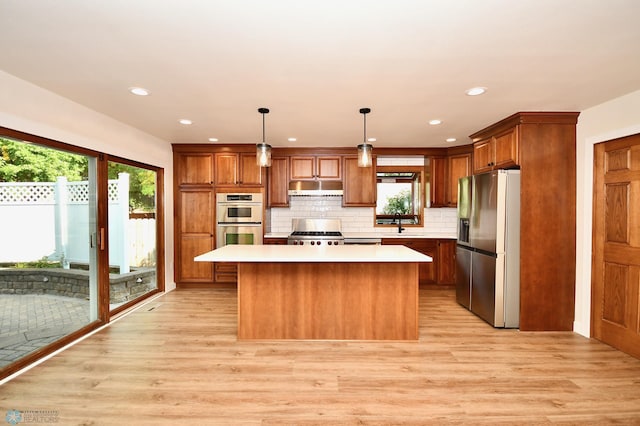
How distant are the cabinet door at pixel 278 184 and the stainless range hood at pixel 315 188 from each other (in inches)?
5.3

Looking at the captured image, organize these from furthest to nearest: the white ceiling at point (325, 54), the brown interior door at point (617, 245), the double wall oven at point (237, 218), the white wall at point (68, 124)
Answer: the double wall oven at point (237, 218)
the brown interior door at point (617, 245)
the white wall at point (68, 124)
the white ceiling at point (325, 54)

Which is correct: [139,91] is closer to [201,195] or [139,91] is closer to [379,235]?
[201,195]

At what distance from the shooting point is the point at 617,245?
284 centimetres

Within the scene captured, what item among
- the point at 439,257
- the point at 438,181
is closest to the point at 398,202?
the point at 438,181

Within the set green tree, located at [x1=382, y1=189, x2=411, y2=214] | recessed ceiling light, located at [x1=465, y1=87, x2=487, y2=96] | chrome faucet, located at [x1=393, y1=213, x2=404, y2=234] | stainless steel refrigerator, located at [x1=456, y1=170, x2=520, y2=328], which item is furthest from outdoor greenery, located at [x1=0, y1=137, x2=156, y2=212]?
stainless steel refrigerator, located at [x1=456, y1=170, x2=520, y2=328]

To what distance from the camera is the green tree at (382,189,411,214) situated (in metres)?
5.36

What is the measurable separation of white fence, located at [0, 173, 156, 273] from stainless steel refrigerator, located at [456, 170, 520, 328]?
4292 mm

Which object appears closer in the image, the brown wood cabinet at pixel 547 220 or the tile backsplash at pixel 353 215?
the brown wood cabinet at pixel 547 220

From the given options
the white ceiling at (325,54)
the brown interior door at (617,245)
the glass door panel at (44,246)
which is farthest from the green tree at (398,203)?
the glass door panel at (44,246)

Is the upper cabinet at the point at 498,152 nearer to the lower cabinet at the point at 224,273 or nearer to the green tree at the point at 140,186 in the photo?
the lower cabinet at the point at 224,273

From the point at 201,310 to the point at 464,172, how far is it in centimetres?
440

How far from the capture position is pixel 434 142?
4.66m

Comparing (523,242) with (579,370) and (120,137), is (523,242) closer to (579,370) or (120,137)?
(579,370)

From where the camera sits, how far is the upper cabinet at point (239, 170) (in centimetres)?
482
